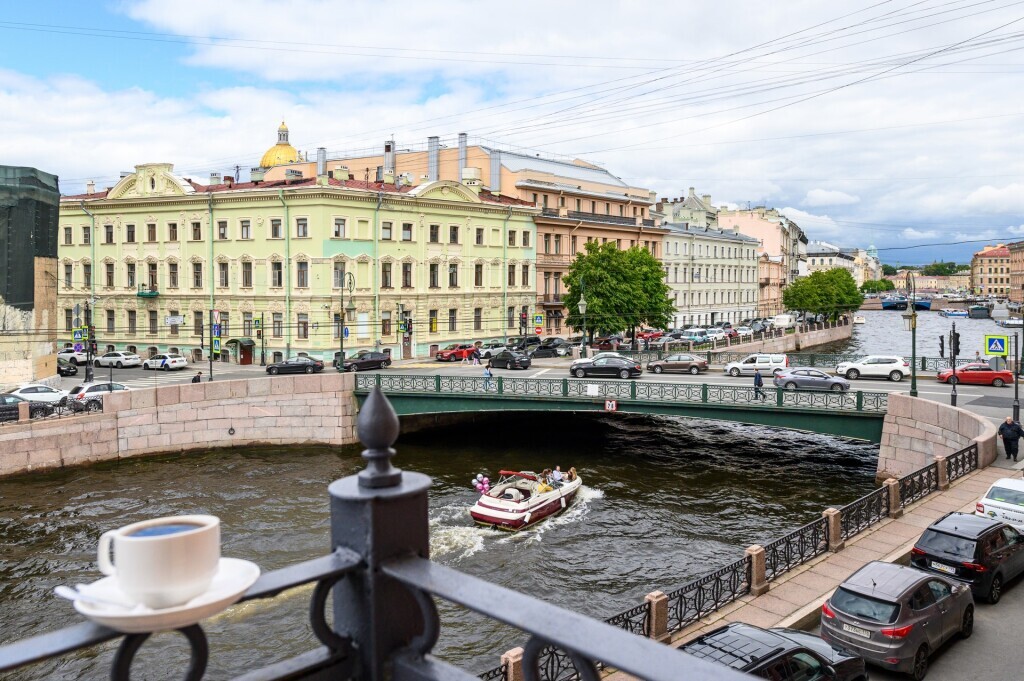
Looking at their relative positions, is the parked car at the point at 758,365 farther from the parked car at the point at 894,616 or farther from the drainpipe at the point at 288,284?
the parked car at the point at 894,616

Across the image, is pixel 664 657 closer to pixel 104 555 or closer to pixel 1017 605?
pixel 104 555

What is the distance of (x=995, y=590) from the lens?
14312 mm

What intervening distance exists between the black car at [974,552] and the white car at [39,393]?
3247 centimetres

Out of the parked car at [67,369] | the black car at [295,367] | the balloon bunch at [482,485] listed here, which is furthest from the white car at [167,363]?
the balloon bunch at [482,485]

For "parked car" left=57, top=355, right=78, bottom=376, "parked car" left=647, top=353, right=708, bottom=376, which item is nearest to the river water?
"parked car" left=647, top=353, right=708, bottom=376

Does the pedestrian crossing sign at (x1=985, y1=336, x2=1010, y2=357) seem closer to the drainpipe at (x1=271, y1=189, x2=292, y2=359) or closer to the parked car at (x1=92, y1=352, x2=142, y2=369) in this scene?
the drainpipe at (x1=271, y1=189, x2=292, y2=359)

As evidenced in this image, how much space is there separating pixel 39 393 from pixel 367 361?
15962 millimetres

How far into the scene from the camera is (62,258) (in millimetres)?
56875

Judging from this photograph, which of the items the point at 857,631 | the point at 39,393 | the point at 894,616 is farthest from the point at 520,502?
the point at 39,393

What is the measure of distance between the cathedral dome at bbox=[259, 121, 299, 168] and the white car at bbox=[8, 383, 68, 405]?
41.4 m

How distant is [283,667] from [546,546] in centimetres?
2108

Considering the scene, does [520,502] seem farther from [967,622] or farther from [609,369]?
[609,369]

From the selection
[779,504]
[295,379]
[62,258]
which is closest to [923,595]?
[779,504]

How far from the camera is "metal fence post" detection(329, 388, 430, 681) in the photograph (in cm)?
244
